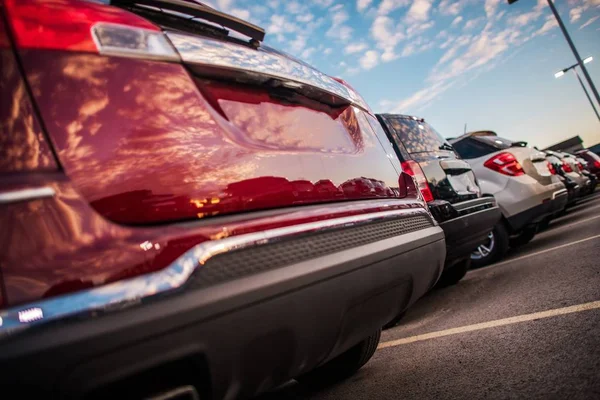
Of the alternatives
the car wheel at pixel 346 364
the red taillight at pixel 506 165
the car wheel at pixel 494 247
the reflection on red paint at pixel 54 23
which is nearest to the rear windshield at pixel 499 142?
the red taillight at pixel 506 165

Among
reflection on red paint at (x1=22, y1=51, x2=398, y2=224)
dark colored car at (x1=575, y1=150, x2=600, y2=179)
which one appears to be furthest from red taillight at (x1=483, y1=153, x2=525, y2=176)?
dark colored car at (x1=575, y1=150, x2=600, y2=179)

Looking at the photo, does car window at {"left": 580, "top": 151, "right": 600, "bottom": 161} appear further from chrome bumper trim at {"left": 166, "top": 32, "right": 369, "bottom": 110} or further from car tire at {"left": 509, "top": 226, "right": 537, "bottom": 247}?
chrome bumper trim at {"left": 166, "top": 32, "right": 369, "bottom": 110}

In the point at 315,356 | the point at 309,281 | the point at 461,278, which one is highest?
the point at 309,281

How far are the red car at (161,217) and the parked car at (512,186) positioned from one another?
4.11m

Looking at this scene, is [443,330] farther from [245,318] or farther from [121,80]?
[121,80]

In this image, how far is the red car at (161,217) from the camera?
791mm

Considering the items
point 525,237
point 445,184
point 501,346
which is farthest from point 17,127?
point 525,237

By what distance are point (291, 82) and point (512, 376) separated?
1.54 metres

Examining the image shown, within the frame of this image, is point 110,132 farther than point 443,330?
No

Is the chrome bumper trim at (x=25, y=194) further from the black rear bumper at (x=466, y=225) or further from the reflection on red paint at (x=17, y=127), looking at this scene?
the black rear bumper at (x=466, y=225)

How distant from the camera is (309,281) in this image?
3.66ft

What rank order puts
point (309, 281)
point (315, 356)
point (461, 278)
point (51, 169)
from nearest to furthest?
point (51, 169), point (309, 281), point (315, 356), point (461, 278)

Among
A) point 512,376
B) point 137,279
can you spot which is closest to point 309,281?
point 137,279

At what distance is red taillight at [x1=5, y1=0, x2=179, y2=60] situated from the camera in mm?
922
